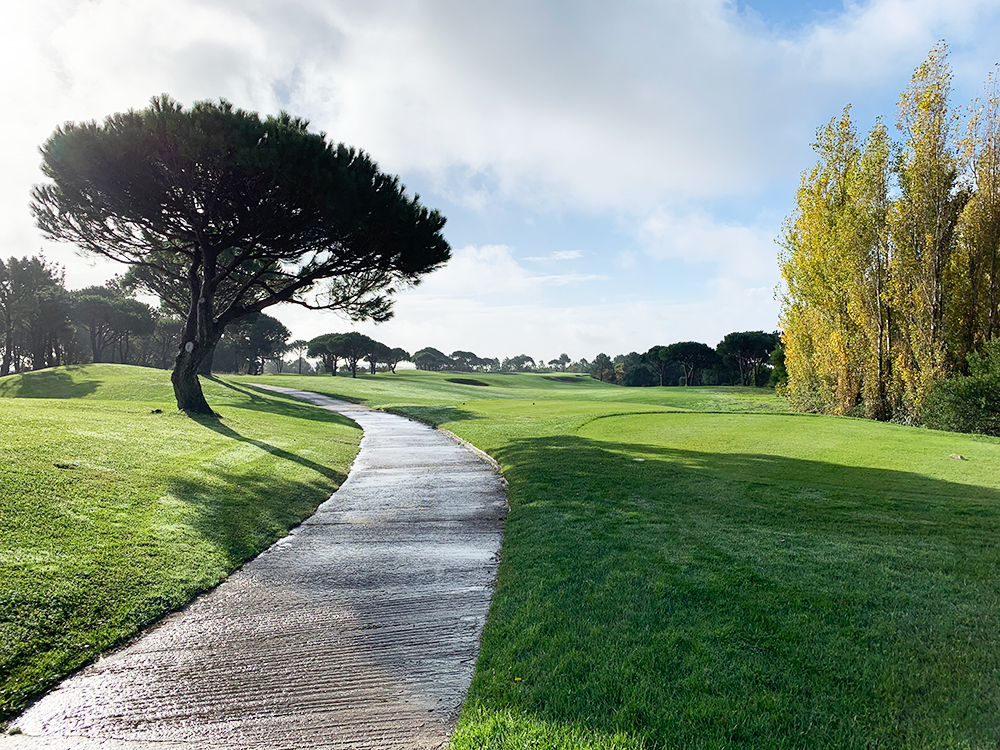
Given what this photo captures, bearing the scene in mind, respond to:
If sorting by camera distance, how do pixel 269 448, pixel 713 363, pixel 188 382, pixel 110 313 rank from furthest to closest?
1. pixel 713 363
2. pixel 110 313
3. pixel 188 382
4. pixel 269 448

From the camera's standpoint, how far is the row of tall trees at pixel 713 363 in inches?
2874

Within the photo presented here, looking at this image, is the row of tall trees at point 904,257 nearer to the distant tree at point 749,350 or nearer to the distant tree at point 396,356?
the distant tree at point 749,350

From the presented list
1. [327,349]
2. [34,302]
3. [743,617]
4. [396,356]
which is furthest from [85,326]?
[743,617]

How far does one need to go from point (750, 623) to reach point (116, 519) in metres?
7.26

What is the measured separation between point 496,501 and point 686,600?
16.9 ft

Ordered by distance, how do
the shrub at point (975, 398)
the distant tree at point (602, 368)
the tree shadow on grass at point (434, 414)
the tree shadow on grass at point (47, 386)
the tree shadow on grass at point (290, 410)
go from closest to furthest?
the shrub at point (975, 398), the tree shadow on grass at point (290, 410), the tree shadow on grass at point (434, 414), the tree shadow on grass at point (47, 386), the distant tree at point (602, 368)

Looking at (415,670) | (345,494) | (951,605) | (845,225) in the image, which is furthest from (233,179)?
(845,225)

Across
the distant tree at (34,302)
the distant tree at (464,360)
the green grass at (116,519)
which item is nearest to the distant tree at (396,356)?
the distant tree at (464,360)

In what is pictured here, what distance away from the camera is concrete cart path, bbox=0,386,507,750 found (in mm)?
3221

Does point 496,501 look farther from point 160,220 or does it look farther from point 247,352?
point 247,352

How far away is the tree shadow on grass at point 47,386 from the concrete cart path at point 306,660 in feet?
103

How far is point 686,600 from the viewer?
472 centimetres

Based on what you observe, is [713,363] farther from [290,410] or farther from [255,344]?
[255,344]

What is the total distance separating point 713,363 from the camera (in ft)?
267
